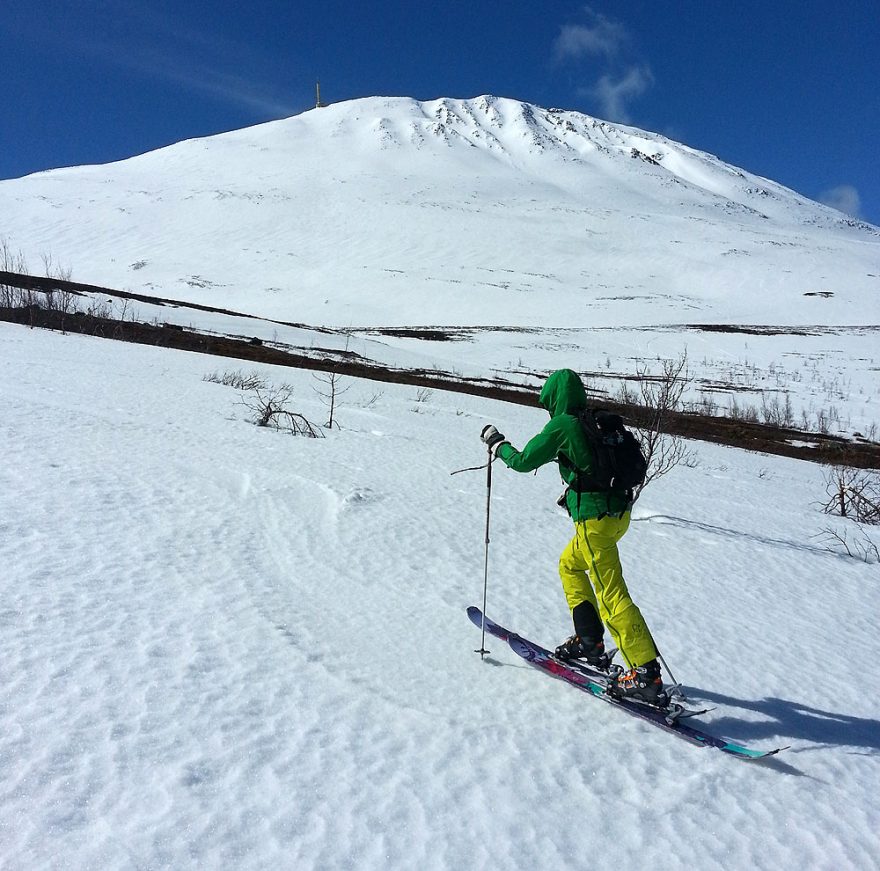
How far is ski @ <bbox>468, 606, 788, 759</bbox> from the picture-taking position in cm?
258

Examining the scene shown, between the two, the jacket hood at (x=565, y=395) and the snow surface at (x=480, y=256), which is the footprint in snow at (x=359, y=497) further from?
the snow surface at (x=480, y=256)

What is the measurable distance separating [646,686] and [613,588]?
0.45 meters

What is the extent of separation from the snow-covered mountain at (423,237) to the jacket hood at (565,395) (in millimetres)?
41482

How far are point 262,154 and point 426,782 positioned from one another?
359ft

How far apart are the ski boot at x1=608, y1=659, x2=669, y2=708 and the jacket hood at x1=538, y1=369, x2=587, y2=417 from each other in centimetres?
123

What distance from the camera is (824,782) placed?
2.48m

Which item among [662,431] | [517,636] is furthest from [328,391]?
[517,636]

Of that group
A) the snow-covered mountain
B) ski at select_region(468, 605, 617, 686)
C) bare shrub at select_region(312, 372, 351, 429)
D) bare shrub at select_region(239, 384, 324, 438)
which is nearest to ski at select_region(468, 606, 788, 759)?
ski at select_region(468, 605, 617, 686)

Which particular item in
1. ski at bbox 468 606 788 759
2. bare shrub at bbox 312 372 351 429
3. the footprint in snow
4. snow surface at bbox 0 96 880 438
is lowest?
ski at bbox 468 606 788 759

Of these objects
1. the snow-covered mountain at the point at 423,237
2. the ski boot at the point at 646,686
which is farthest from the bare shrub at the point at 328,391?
the snow-covered mountain at the point at 423,237

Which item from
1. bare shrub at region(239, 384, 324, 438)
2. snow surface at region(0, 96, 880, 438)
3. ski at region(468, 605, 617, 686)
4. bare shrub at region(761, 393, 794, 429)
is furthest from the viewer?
snow surface at region(0, 96, 880, 438)

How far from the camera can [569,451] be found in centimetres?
284

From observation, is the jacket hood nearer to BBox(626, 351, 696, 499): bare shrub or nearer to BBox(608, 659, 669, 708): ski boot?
BBox(608, 659, 669, 708): ski boot

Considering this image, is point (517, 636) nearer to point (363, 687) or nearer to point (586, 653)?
point (586, 653)
